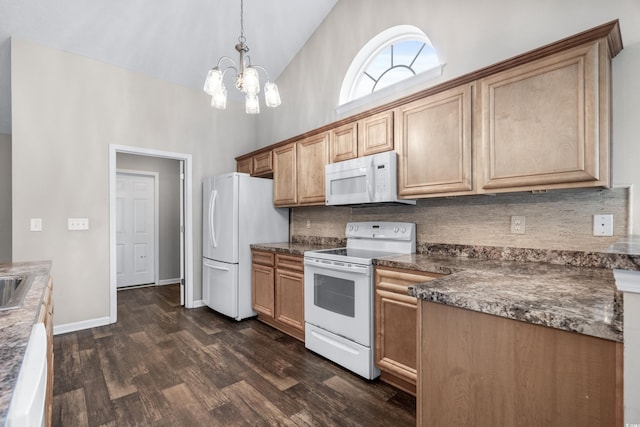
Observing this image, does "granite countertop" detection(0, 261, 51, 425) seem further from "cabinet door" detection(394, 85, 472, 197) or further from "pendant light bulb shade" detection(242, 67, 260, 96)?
"cabinet door" detection(394, 85, 472, 197)

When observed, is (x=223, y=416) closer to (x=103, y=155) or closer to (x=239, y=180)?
(x=239, y=180)

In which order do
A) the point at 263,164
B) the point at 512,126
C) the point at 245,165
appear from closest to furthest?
the point at 512,126 → the point at 263,164 → the point at 245,165

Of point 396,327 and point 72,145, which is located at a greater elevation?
point 72,145

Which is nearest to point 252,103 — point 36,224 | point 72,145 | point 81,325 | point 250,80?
point 250,80

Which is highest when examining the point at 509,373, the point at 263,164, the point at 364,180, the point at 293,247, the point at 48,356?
the point at 263,164

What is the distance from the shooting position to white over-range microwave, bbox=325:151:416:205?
7.89 ft

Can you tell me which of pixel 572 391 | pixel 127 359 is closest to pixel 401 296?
pixel 572 391

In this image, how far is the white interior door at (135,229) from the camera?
203 inches

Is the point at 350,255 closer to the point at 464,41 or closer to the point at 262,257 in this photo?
the point at 262,257

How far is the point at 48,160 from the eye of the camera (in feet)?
10.2

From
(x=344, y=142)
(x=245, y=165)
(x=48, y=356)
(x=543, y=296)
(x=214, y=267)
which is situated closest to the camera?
(x=543, y=296)

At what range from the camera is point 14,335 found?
0.87m

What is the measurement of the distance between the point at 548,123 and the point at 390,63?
5.81 feet

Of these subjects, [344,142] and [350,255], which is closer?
[350,255]
